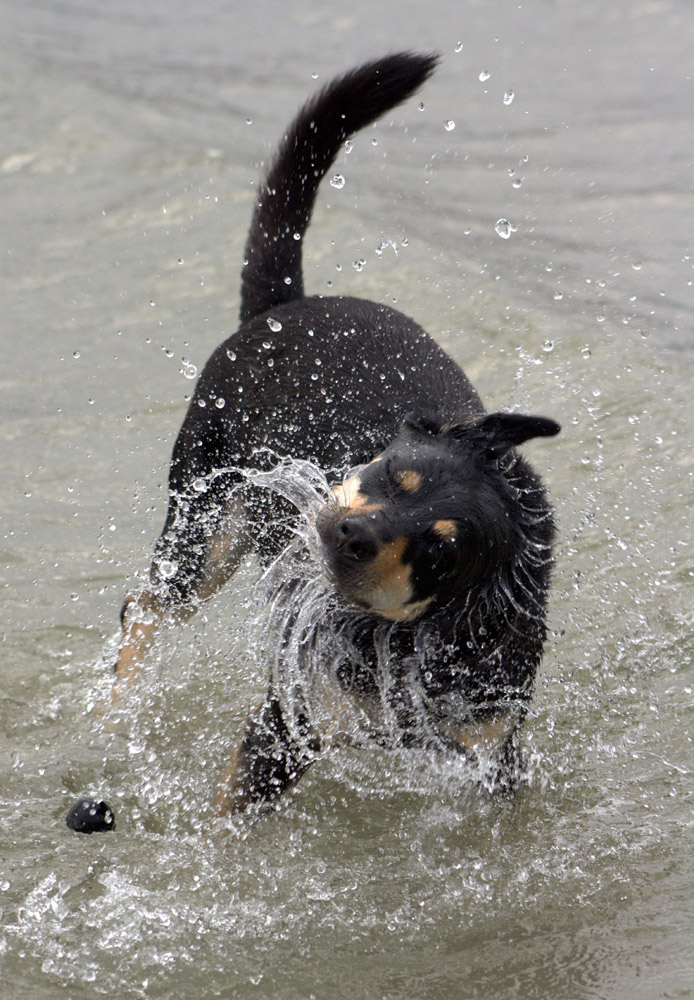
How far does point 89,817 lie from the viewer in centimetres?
369

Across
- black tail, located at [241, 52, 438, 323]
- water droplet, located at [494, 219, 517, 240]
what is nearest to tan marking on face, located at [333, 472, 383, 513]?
black tail, located at [241, 52, 438, 323]

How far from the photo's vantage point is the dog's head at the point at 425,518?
3.05 meters

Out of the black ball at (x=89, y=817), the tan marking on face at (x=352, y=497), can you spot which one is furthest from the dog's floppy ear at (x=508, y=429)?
the black ball at (x=89, y=817)

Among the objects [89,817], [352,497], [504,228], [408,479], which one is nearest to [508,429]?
[408,479]

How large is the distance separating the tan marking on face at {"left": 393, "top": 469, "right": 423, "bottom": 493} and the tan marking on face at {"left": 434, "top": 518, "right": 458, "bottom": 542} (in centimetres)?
12

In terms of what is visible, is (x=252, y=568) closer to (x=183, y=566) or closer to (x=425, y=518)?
(x=183, y=566)

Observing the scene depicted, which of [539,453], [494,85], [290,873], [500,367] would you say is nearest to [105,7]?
[494,85]

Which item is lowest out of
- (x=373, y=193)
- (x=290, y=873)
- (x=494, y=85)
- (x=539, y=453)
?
(x=290, y=873)

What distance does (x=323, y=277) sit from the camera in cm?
730

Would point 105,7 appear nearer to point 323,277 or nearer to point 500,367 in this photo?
point 323,277

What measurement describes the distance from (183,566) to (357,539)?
5.49ft

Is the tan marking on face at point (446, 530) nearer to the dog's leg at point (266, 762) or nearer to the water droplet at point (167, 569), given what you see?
the dog's leg at point (266, 762)

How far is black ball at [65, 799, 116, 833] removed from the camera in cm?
370

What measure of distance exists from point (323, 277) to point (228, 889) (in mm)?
4515
